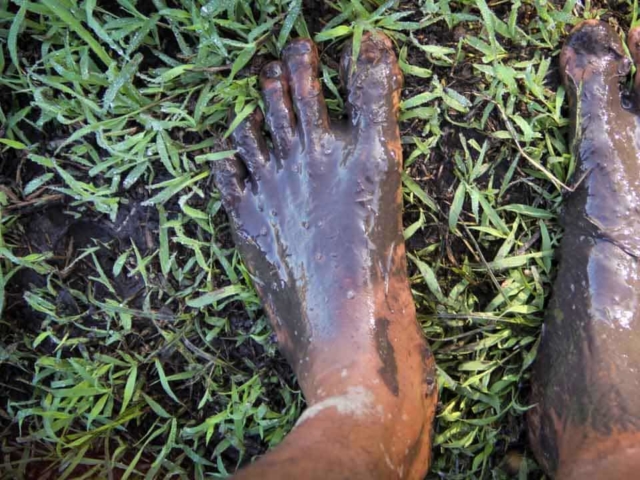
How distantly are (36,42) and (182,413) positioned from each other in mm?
1364

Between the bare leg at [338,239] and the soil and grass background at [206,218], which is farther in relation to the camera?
the soil and grass background at [206,218]

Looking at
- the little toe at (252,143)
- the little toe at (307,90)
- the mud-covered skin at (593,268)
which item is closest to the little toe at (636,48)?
the mud-covered skin at (593,268)

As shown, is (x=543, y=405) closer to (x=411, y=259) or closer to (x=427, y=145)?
(x=411, y=259)

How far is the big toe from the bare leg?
1.84ft

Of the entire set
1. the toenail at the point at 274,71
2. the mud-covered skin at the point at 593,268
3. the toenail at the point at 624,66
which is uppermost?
the toenail at the point at 274,71

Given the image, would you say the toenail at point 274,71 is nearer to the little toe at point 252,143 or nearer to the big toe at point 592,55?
the little toe at point 252,143

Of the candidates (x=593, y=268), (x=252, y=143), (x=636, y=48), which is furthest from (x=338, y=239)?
(x=636, y=48)

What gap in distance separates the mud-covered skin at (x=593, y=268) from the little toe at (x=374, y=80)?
1.86ft

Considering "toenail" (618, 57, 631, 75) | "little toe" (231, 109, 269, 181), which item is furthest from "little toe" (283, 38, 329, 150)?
"toenail" (618, 57, 631, 75)

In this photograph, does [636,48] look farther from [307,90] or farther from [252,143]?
[252,143]

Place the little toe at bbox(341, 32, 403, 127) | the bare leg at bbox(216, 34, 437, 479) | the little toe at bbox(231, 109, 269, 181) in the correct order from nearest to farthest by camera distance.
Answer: the bare leg at bbox(216, 34, 437, 479) < the little toe at bbox(341, 32, 403, 127) < the little toe at bbox(231, 109, 269, 181)

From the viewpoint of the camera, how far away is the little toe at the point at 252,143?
2.22 m

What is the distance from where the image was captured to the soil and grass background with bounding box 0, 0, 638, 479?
2150mm

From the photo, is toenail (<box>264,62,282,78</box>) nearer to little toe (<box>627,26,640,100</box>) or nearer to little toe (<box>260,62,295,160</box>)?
little toe (<box>260,62,295,160</box>)
